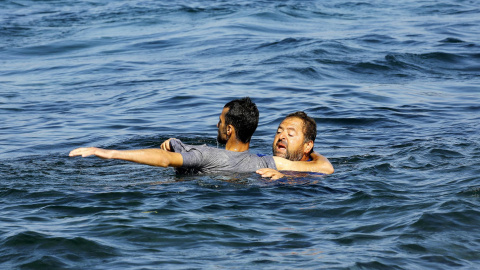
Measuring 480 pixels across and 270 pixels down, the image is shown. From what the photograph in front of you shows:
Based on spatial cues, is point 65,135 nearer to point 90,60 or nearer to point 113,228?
point 113,228

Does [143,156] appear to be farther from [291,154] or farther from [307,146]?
[307,146]

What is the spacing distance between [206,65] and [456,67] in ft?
21.8

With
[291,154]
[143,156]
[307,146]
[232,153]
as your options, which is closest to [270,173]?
[232,153]

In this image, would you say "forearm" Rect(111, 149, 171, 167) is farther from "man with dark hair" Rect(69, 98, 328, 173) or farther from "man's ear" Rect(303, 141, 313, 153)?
"man's ear" Rect(303, 141, 313, 153)

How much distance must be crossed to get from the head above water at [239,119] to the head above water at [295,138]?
0.67 metres

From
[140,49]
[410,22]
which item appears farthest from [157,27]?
[410,22]

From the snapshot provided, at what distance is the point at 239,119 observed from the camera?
8.22 metres

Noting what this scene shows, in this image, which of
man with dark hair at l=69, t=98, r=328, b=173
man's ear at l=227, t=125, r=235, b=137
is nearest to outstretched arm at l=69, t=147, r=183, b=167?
man with dark hair at l=69, t=98, r=328, b=173

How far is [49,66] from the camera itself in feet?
64.0

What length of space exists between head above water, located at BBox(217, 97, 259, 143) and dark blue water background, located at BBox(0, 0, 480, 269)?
0.58 meters

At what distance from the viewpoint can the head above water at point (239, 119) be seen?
8.21 metres

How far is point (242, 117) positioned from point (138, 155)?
171cm

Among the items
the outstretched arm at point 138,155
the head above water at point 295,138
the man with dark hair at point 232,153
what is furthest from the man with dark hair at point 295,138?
the outstretched arm at point 138,155

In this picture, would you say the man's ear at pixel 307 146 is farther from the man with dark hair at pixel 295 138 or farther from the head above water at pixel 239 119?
the head above water at pixel 239 119
